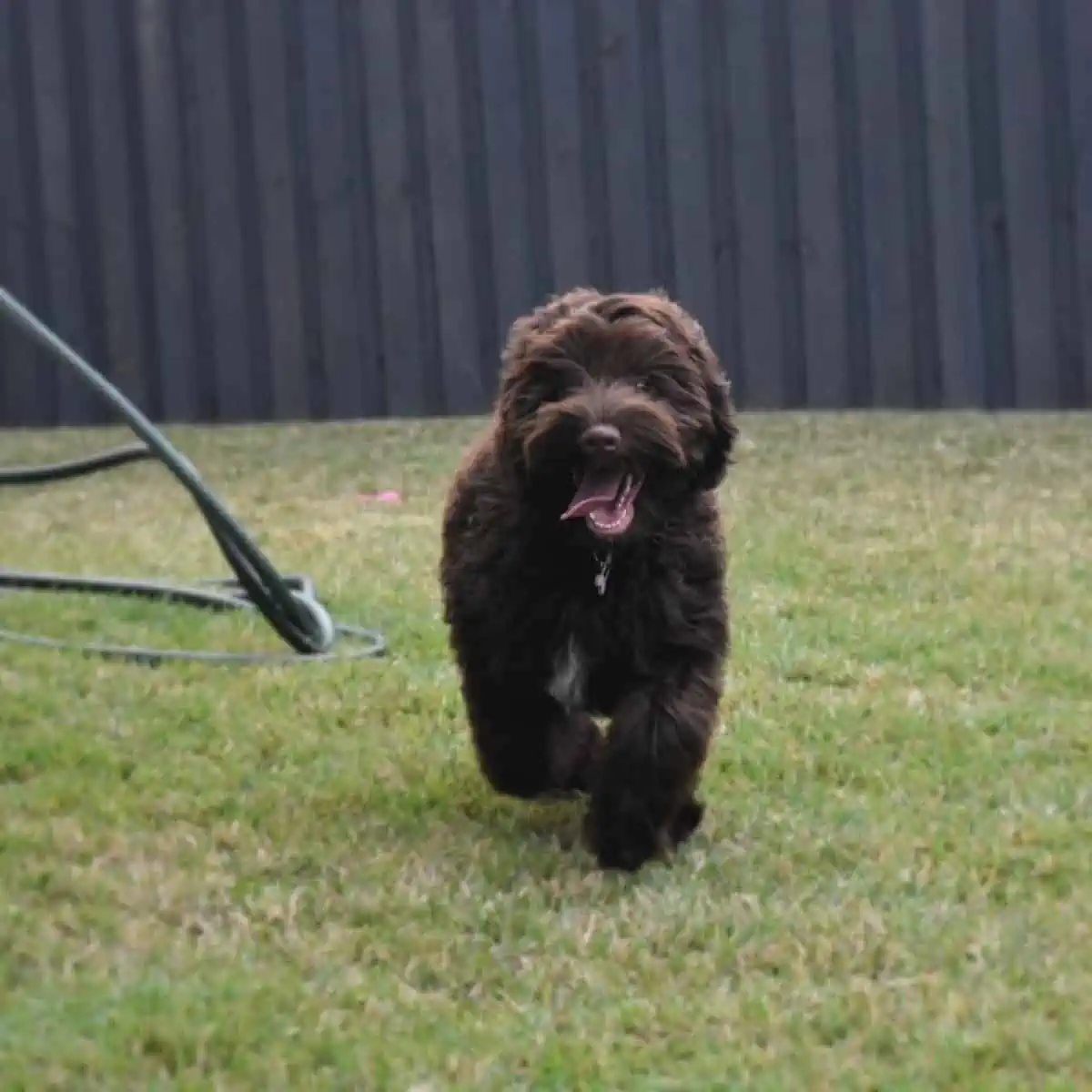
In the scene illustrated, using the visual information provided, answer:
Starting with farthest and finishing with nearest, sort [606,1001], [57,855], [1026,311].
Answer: [1026,311]
[57,855]
[606,1001]

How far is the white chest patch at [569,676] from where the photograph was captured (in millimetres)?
4070

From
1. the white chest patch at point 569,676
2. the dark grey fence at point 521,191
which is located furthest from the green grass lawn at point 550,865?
the dark grey fence at point 521,191

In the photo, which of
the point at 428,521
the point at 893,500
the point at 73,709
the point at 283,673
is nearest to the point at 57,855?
the point at 73,709

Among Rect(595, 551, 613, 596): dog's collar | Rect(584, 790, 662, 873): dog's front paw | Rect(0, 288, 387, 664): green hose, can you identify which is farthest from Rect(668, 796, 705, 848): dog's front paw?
Rect(0, 288, 387, 664): green hose

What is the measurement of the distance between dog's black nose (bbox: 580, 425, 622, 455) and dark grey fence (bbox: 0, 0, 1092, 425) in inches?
246

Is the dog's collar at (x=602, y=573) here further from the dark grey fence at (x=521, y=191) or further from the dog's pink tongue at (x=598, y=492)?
the dark grey fence at (x=521, y=191)

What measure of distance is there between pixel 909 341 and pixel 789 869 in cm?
630

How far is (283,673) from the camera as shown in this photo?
5.25m

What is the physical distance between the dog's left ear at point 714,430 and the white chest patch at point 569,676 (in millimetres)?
408

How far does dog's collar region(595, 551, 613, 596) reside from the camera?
4.02 metres

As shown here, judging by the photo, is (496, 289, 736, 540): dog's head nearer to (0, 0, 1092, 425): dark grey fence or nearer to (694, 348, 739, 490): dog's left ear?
(694, 348, 739, 490): dog's left ear

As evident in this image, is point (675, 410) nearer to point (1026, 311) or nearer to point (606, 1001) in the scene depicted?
point (606, 1001)

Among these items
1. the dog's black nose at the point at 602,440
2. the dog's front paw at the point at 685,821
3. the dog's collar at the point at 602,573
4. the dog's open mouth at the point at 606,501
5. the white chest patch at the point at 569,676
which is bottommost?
the dog's front paw at the point at 685,821

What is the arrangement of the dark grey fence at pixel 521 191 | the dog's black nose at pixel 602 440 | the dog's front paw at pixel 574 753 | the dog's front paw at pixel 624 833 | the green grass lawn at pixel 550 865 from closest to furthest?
the green grass lawn at pixel 550 865
the dog's black nose at pixel 602 440
the dog's front paw at pixel 624 833
the dog's front paw at pixel 574 753
the dark grey fence at pixel 521 191
